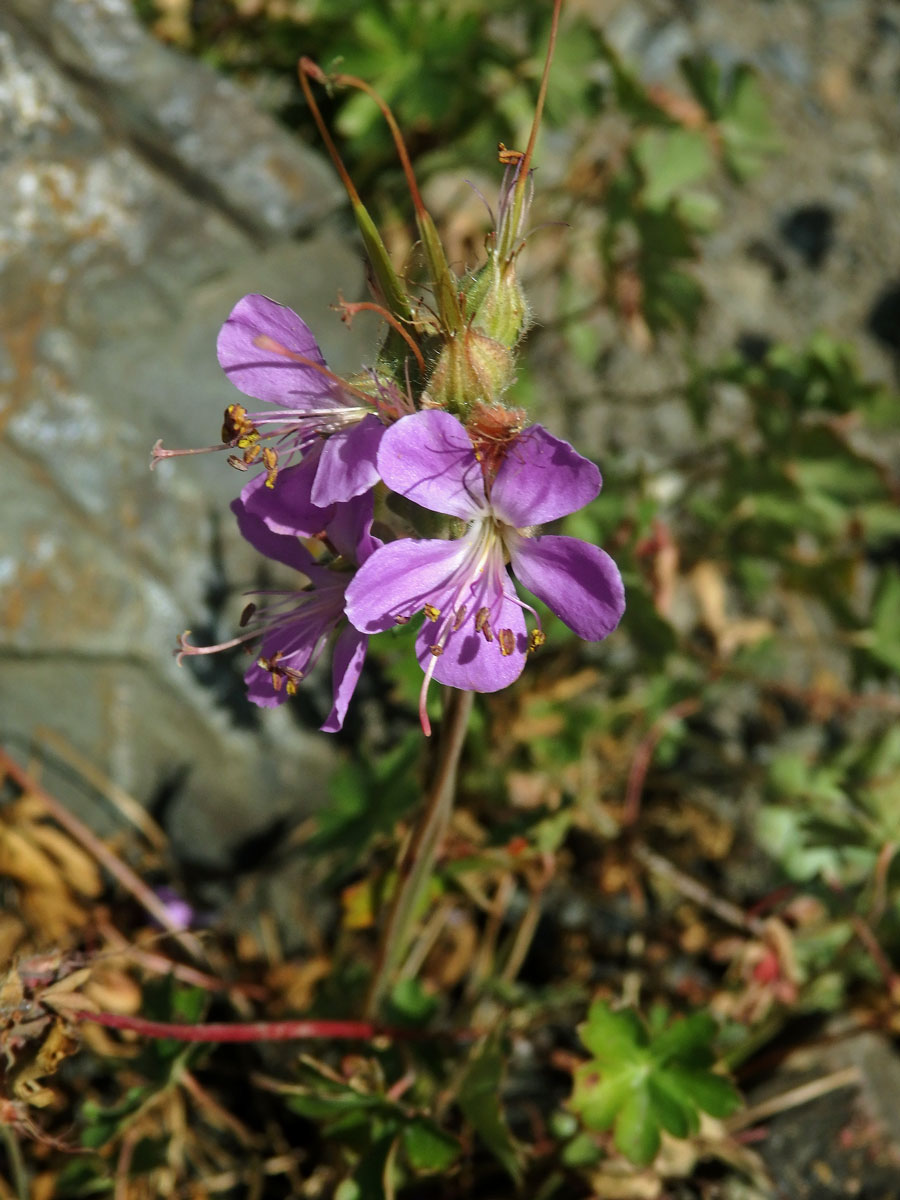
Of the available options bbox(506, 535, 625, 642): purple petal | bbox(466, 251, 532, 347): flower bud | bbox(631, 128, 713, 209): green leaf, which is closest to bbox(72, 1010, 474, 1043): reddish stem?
bbox(506, 535, 625, 642): purple petal

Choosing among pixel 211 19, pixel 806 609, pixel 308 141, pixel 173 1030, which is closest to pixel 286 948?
pixel 173 1030

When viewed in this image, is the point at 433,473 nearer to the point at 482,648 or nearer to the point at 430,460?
the point at 430,460

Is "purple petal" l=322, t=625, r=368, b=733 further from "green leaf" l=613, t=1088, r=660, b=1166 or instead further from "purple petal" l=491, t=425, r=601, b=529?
"green leaf" l=613, t=1088, r=660, b=1166

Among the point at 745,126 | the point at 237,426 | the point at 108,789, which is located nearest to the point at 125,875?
the point at 108,789

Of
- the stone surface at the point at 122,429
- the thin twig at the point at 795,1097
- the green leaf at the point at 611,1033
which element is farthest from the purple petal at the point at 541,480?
the thin twig at the point at 795,1097

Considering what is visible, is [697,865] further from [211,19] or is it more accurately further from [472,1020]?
[211,19]

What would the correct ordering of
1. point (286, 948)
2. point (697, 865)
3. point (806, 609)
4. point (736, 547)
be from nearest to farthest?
point (286, 948), point (697, 865), point (736, 547), point (806, 609)
